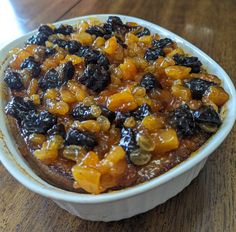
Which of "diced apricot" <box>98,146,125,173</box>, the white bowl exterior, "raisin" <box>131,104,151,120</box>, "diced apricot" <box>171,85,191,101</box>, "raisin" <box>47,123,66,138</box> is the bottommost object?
the white bowl exterior

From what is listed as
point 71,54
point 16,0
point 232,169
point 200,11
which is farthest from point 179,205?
point 16,0

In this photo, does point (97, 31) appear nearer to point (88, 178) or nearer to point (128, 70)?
point (128, 70)

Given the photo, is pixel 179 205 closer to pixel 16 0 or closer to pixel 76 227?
pixel 76 227

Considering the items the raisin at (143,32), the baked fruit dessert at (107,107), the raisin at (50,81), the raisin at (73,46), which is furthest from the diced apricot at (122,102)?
the raisin at (143,32)

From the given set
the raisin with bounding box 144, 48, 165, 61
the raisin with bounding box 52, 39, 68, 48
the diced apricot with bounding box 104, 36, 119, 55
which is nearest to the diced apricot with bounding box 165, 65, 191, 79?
the raisin with bounding box 144, 48, 165, 61

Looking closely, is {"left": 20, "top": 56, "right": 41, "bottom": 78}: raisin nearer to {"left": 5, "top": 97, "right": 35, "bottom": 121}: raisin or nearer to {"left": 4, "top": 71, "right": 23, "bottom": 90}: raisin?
{"left": 4, "top": 71, "right": 23, "bottom": 90}: raisin

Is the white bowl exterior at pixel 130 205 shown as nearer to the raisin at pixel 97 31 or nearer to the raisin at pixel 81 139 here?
the raisin at pixel 81 139
